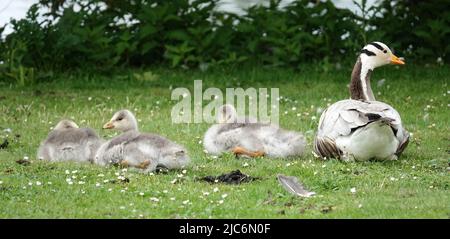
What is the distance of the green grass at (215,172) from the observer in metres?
8.26

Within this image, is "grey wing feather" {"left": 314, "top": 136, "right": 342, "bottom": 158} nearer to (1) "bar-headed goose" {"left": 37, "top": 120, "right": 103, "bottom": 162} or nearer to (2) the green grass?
(2) the green grass

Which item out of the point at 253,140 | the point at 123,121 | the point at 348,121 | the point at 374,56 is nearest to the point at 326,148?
the point at 348,121

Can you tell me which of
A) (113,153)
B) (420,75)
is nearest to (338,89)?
(420,75)

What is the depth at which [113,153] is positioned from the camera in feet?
32.5

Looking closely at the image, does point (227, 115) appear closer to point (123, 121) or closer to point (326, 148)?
point (123, 121)

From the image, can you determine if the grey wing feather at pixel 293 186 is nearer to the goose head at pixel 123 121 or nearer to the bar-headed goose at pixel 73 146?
the bar-headed goose at pixel 73 146

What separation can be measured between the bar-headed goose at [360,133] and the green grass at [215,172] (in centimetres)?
16

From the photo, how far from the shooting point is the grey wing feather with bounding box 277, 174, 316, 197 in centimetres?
880

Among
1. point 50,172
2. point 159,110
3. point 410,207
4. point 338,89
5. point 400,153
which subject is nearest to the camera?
point 410,207

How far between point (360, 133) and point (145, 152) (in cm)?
226

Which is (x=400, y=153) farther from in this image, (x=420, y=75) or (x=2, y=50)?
(x=2, y=50)

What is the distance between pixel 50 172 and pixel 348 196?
307cm

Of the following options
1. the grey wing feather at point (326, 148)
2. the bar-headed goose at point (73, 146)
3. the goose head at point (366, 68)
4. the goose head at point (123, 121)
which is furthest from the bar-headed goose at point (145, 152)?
the goose head at point (366, 68)

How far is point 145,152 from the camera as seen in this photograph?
380 inches
